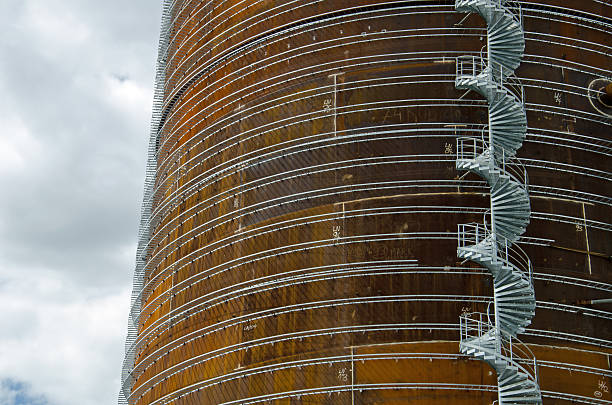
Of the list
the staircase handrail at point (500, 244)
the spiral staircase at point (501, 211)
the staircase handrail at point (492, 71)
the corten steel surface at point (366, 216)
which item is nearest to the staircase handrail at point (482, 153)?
the spiral staircase at point (501, 211)

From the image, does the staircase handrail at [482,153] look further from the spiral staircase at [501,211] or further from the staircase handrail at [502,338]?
the staircase handrail at [502,338]

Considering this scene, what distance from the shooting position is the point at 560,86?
24.7 metres

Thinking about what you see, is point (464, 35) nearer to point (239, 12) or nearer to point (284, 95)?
point (284, 95)

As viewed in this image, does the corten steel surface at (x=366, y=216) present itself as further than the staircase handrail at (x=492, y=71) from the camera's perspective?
No

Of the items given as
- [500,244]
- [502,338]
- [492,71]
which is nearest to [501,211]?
[500,244]

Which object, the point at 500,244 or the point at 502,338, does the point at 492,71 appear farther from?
the point at 502,338

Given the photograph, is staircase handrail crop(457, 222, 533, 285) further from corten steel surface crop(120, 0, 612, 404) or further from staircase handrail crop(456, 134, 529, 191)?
staircase handrail crop(456, 134, 529, 191)

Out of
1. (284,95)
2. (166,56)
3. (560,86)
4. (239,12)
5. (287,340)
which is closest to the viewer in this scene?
(287,340)

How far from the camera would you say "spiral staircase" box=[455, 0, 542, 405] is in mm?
19562

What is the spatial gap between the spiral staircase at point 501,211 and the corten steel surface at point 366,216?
1.56 ft

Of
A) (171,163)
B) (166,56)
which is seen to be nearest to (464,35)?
(171,163)

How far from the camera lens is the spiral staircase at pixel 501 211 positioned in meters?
19.6

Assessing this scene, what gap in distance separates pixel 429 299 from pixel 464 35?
7.87 meters

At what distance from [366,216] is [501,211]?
3631mm
